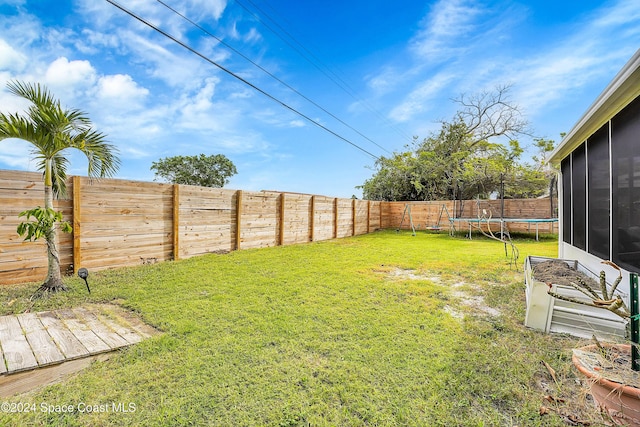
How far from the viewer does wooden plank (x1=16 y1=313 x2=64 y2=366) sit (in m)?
1.89

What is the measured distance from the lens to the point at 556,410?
1.49 metres

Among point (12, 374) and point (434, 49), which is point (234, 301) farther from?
point (434, 49)

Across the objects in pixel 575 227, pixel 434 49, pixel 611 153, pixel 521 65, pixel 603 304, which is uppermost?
pixel 434 49

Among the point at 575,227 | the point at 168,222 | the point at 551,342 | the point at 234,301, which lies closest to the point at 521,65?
the point at 575,227

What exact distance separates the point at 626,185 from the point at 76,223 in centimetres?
672

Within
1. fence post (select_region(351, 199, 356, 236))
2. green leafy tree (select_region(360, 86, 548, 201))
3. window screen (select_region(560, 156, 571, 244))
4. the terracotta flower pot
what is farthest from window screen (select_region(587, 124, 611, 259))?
green leafy tree (select_region(360, 86, 548, 201))

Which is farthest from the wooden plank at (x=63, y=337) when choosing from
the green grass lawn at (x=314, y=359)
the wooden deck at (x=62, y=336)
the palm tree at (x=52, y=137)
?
the palm tree at (x=52, y=137)

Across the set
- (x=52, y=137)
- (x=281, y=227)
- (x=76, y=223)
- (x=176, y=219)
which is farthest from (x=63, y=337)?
(x=281, y=227)

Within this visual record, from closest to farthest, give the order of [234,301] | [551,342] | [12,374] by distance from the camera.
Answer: [12,374]
[551,342]
[234,301]

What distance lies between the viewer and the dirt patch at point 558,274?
109 inches

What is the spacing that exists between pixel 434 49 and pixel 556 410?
9.45 meters

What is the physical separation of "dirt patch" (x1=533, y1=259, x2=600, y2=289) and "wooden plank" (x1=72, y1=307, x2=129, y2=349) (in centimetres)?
401

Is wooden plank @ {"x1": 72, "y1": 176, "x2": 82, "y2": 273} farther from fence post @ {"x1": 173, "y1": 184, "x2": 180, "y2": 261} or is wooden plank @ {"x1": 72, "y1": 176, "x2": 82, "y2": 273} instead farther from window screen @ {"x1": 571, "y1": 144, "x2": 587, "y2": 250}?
window screen @ {"x1": 571, "y1": 144, "x2": 587, "y2": 250}

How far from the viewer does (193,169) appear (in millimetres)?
18656
